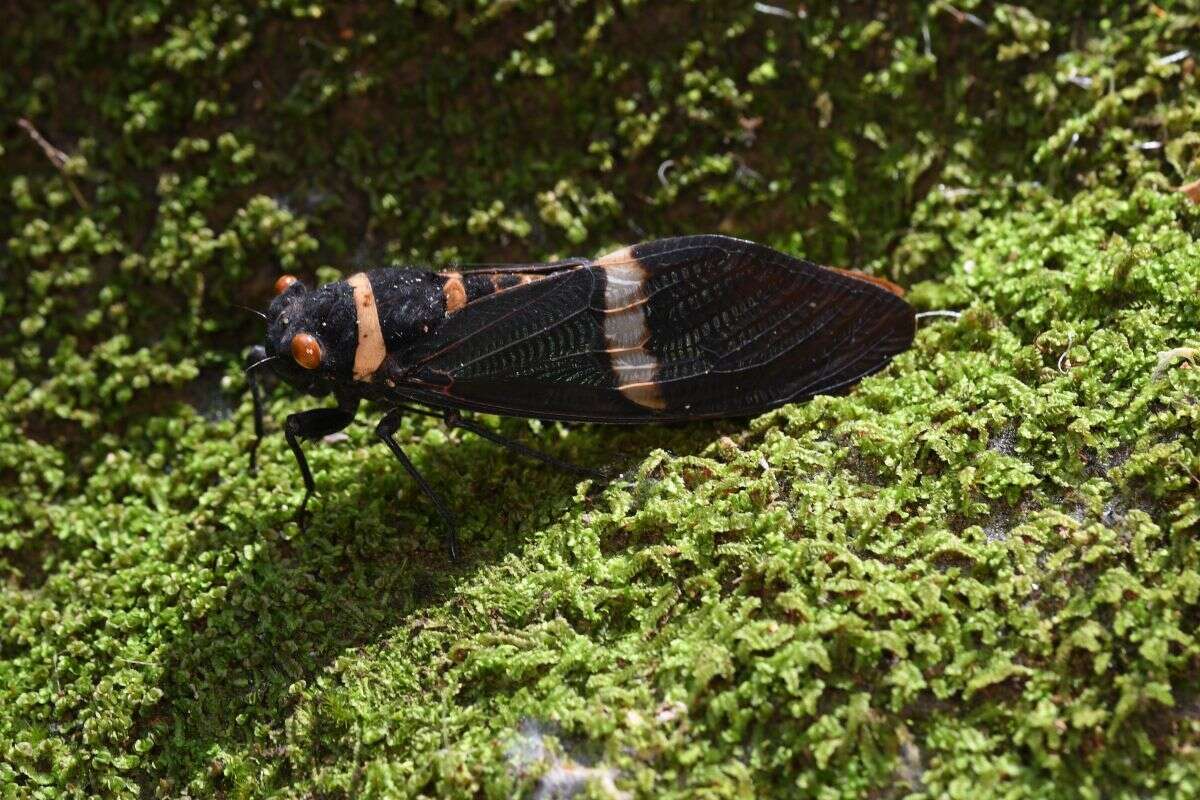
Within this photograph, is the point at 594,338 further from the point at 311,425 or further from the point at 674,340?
the point at 311,425

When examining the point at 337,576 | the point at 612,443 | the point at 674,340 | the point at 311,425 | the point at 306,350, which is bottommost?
the point at 337,576

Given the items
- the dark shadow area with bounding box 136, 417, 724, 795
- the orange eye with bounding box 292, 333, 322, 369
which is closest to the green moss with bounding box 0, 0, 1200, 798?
the dark shadow area with bounding box 136, 417, 724, 795

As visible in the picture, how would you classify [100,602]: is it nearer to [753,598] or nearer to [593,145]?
[753,598]

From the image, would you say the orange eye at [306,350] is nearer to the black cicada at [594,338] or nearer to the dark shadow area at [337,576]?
the black cicada at [594,338]

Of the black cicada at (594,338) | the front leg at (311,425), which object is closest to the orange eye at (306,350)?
the black cicada at (594,338)

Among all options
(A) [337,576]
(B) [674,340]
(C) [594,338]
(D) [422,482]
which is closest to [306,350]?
(D) [422,482]

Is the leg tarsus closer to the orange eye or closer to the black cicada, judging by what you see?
the black cicada

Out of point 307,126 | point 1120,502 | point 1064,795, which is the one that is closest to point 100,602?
point 307,126
